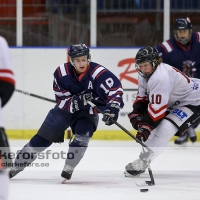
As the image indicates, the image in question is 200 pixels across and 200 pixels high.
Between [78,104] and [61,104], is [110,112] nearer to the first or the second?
[78,104]

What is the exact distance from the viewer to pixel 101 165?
5293 mm

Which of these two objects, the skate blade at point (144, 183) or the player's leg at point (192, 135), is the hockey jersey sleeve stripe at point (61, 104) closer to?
the skate blade at point (144, 183)

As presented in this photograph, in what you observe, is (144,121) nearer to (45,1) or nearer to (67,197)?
(67,197)

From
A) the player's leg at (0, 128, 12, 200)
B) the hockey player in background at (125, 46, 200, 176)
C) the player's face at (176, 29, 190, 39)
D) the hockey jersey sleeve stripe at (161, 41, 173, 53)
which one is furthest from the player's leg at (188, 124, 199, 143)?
the player's leg at (0, 128, 12, 200)

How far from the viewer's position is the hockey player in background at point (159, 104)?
4605 millimetres

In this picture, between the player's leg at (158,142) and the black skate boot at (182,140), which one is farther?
the black skate boot at (182,140)

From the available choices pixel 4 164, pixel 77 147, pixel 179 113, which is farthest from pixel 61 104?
pixel 4 164

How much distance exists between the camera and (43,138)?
4.48 m

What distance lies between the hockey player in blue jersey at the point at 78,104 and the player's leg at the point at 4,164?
52.0 inches

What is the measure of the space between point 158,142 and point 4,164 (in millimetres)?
1872

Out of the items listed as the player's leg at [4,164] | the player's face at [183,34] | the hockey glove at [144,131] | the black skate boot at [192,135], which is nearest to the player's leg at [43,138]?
the hockey glove at [144,131]

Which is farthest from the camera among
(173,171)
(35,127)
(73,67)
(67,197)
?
(35,127)

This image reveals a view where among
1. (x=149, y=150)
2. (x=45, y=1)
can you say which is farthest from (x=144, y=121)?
(x=45, y=1)

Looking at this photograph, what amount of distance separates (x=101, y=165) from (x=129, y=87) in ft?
6.17
